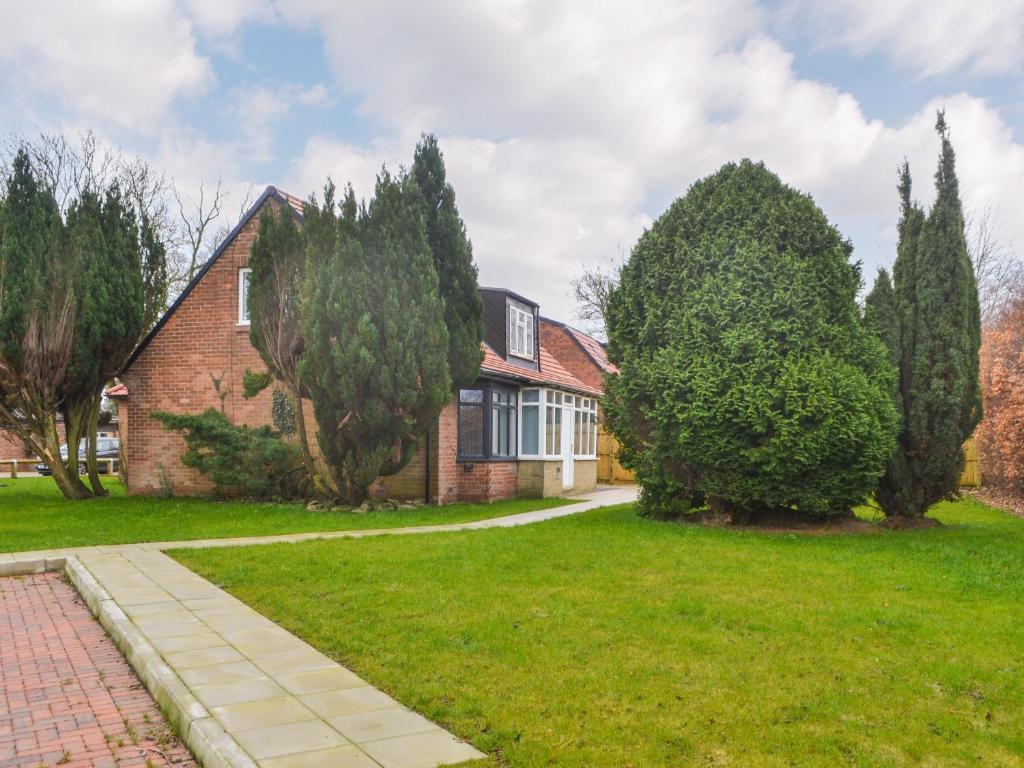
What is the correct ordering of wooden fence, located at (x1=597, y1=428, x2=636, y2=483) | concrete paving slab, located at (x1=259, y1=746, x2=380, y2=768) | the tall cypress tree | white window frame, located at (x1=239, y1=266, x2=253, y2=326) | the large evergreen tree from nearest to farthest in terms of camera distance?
concrete paving slab, located at (x1=259, y1=746, x2=380, y2=768) < the large evergreen tree < the tall cypress tree < white window frame, located at (x1=239, y1=266, x2=253, y2=326) < wooden fence, located at (x1=597, y1=428, x2=636, y2=483)

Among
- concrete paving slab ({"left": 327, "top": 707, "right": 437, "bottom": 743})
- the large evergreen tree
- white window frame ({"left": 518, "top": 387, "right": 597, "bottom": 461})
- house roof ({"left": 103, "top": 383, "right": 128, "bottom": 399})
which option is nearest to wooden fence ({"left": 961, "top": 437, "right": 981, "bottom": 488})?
white window frame ({"left": 518, "top": 387, "right": 597, "bottom": 461})

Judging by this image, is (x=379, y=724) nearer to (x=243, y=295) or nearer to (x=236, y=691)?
(x=236, y=691)

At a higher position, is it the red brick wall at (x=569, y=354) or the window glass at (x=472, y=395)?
the red brick wall at (x=569, y=354)

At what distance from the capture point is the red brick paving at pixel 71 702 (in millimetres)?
4395

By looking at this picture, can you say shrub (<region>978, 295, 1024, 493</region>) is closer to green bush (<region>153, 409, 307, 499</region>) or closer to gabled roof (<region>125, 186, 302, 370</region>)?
green bush (<region>153, 409, 307, 499</region>)

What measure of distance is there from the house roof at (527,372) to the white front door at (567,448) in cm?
77

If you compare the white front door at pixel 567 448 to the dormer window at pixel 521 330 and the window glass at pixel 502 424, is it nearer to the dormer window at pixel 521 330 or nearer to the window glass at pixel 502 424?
the dormer window at pixel 521 330

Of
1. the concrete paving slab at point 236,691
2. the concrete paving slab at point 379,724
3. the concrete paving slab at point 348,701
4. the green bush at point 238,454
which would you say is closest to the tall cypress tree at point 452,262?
the green bush at point 238,454

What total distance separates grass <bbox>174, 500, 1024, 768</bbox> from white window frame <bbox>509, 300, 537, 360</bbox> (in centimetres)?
1099

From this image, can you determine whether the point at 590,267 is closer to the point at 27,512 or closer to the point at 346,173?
the point at 346,173

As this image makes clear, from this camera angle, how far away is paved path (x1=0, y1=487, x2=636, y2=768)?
13.2ft

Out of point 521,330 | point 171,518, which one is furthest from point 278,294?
point 521,330

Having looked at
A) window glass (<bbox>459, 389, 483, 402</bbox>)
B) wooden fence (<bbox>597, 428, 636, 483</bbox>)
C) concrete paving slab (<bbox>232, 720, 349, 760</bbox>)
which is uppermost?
window glass (<bbox>459, 389, 483, 402</bbox>)

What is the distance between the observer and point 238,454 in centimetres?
1691
